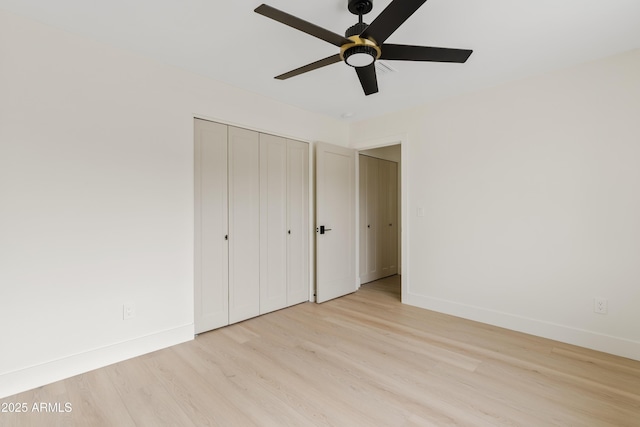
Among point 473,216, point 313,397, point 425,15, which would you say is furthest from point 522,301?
point 425,15

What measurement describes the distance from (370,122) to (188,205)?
106 inches

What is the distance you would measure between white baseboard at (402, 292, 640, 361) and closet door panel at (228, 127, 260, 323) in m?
2.03

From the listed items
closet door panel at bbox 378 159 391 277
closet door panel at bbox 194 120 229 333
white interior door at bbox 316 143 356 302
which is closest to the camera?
closet door panel at bbox 194 120 229 333

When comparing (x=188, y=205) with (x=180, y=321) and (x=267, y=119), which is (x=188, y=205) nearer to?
(x=180, y=321)

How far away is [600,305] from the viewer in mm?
2551

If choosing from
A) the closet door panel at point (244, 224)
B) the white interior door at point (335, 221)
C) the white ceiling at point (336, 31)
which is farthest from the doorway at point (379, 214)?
the white ceiling at point (336, 31)

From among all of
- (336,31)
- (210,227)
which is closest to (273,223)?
(210,227)

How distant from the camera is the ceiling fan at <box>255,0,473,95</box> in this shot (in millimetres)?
1418

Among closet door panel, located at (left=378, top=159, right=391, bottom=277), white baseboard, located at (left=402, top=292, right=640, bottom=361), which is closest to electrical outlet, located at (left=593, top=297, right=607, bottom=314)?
white baseboard, located at (left=402, top=292, right=640, bottom=361)

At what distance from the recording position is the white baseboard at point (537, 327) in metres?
2.45

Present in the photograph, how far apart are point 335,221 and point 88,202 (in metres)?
2.69

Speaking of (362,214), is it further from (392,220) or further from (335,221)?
(392,220)

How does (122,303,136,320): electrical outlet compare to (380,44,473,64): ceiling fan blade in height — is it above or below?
below

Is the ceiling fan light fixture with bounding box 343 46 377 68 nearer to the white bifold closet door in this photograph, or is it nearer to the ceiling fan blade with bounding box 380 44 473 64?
the ceiling fan blade with bounding box 380 44 473 64
